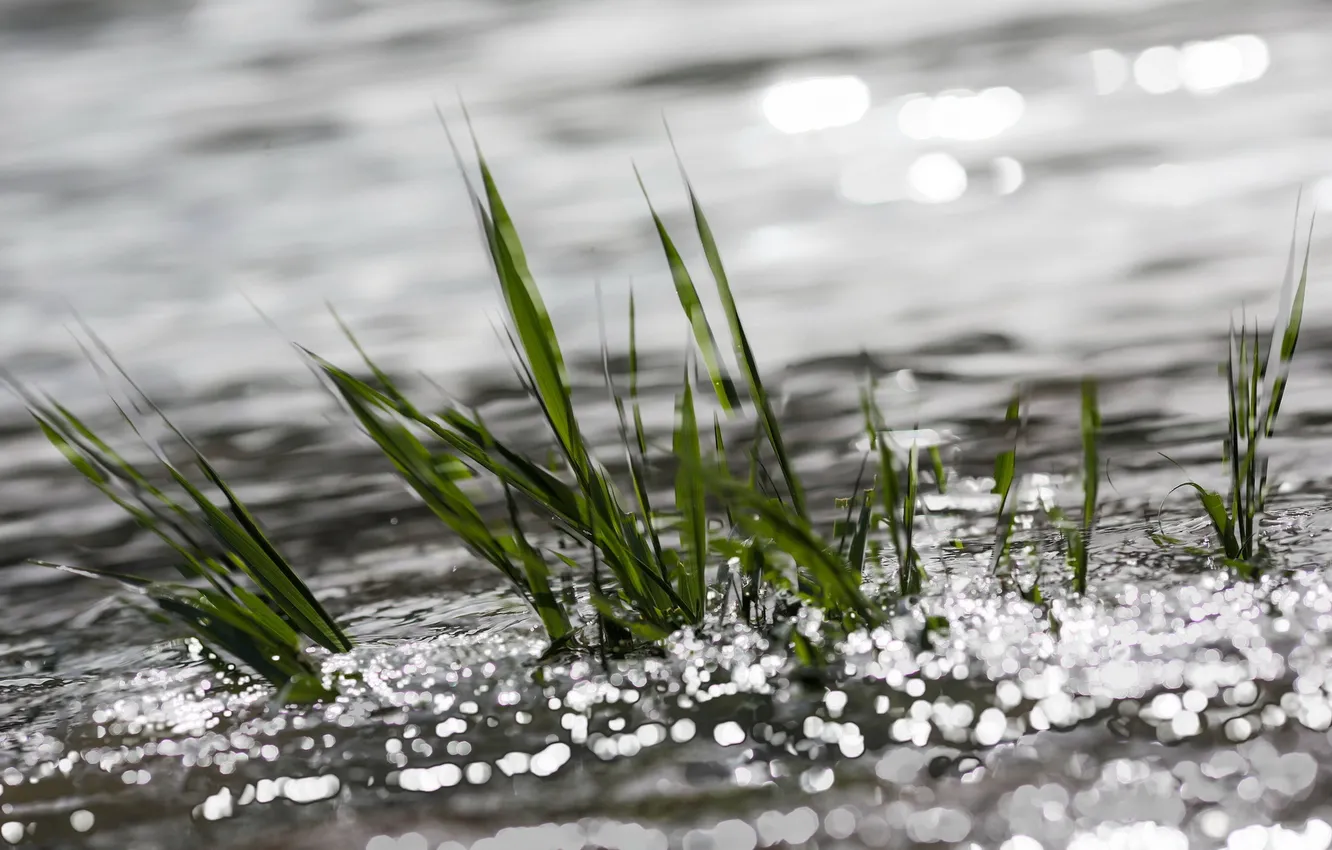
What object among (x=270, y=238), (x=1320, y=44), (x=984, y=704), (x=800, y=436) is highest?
(x=1320, y=44)

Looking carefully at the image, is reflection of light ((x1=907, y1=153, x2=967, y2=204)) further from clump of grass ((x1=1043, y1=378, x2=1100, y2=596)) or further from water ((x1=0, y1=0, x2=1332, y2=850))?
clump of grass ((x1=1043, y1=378, x2=1100, y2=596))

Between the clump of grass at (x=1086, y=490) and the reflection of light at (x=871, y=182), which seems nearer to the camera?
the clump of grass at (x=1086, y=490)

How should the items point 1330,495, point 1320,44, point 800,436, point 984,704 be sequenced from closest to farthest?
point 984,704
point 1330,495
point 800,436
point 1320,44

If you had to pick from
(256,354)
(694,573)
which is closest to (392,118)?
(256,354)

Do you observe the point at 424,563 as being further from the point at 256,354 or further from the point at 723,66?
the point at 723,66

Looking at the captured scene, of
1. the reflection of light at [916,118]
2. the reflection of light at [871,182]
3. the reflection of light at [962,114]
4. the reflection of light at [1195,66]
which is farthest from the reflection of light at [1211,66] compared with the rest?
the reflection of light at [871,182]

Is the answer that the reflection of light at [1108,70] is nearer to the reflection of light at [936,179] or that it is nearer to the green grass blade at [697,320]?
the reflection of light at [936,179]
